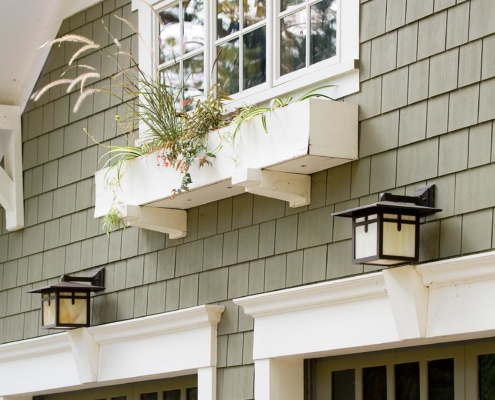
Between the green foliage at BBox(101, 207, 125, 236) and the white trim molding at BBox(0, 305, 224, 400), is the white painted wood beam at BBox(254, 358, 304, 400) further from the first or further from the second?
the green foliage at BBox(101, 207, 125, 236)

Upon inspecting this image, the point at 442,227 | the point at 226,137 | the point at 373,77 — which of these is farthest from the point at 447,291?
the point at 226,137

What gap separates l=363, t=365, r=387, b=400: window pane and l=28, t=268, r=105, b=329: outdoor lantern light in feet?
7.13

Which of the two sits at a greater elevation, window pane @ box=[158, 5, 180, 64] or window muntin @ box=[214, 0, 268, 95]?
window pane @ box=[158, 5, 180, 64]

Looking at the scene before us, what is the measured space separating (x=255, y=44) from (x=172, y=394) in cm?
208

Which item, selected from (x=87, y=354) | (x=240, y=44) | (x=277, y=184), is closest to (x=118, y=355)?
(x=87, y=354)

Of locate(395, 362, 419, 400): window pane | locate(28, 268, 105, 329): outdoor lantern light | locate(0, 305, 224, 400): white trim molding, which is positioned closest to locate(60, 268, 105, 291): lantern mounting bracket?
locate(28, 268, 105, 329): outdoor lantern light

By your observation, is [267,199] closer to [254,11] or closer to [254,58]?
[254,58]

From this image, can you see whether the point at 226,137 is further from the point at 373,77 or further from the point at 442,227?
the point at 442,227

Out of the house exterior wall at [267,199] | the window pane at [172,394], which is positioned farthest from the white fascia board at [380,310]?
the window pane at [172,394]

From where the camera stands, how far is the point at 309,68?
18.7 feet

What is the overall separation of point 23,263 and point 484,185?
4144 millimetres

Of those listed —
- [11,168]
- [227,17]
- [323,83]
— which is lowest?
[323,83]

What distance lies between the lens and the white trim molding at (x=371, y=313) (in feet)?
15.5

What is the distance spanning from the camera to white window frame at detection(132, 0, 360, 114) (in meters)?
5.48
